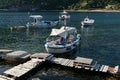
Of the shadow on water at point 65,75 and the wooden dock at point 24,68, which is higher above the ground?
the wooden dock at point 24,68

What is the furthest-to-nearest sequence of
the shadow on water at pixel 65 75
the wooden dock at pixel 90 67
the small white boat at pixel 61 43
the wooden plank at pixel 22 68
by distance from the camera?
the small white boat at pixel 61 43
the wooden dock at pixel 90 67
the shadow on water at pixel 65 75
the wooden plank at pixel 22 68

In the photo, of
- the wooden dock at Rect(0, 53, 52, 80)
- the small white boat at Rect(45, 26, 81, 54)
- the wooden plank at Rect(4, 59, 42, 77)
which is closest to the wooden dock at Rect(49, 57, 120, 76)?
the wooden dock at Rect(0, 53, 52, 80)

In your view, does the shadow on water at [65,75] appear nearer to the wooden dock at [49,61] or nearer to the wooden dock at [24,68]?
the wooden dock at [49,61]

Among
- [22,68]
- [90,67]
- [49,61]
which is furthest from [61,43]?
[22,68]

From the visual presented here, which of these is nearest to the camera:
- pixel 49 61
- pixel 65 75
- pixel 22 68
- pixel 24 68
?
pixel 22 68

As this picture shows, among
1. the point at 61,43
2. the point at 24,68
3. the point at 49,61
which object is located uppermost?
the point at 24,68

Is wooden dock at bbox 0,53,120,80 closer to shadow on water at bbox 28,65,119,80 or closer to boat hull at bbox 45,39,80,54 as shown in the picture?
shadow on water at bbox 28,65,119,80

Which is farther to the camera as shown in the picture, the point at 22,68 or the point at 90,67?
the point at 90,67

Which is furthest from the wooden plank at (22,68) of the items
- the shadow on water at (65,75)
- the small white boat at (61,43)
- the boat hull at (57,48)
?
the small white boat at (61,43)

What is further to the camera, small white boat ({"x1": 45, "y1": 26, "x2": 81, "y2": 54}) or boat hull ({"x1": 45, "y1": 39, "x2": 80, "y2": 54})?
small white boat ({"x1": 45, "y1": 26, "x2": 81, "y2": 54})

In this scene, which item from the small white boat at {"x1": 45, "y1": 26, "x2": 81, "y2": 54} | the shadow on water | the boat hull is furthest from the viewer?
the small white boat at {"x1": 45, "y1": 26, "x2": 81, "y2": 54}

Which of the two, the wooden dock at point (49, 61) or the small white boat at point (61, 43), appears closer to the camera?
the wooden dock at point (49, 61)

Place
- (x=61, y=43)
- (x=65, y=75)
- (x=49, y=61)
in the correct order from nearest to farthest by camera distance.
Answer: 1. (x=65, y=75)
2. (x=49, y=61)
3. (x=61, y=43)

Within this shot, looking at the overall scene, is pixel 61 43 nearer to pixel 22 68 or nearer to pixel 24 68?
pixel 24 68
